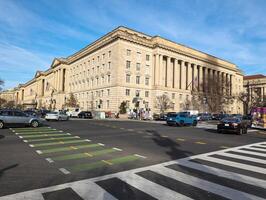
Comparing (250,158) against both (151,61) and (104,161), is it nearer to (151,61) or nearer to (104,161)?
(104,161)

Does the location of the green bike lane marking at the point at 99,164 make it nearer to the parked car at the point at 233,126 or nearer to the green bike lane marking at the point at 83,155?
the green bike lane marking at the point at 83,155

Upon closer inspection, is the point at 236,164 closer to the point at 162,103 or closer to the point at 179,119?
the point at 179,119

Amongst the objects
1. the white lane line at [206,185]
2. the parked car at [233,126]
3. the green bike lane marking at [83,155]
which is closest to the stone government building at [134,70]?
the parked car at [233,126]

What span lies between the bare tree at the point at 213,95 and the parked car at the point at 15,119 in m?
63.4

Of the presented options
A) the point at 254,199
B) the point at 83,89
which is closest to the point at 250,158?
the point at 254,199

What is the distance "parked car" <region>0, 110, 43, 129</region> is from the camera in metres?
23.1

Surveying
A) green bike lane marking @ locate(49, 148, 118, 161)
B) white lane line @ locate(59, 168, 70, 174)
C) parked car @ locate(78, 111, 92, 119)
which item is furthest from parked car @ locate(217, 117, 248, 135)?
parked car @ locate(78, 111, 92, 119)

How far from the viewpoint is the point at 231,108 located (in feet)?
361

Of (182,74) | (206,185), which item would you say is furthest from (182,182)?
(182,74)

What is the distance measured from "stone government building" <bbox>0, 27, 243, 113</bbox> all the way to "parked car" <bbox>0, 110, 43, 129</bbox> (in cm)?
4468

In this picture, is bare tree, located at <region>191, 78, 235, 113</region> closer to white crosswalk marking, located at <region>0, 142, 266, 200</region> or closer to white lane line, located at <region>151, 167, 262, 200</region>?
white crosswalk marking, located at <region>0, 142, 266, 200</region>

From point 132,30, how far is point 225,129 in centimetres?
6427

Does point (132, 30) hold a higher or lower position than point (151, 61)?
higher

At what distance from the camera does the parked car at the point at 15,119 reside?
75.9ft
